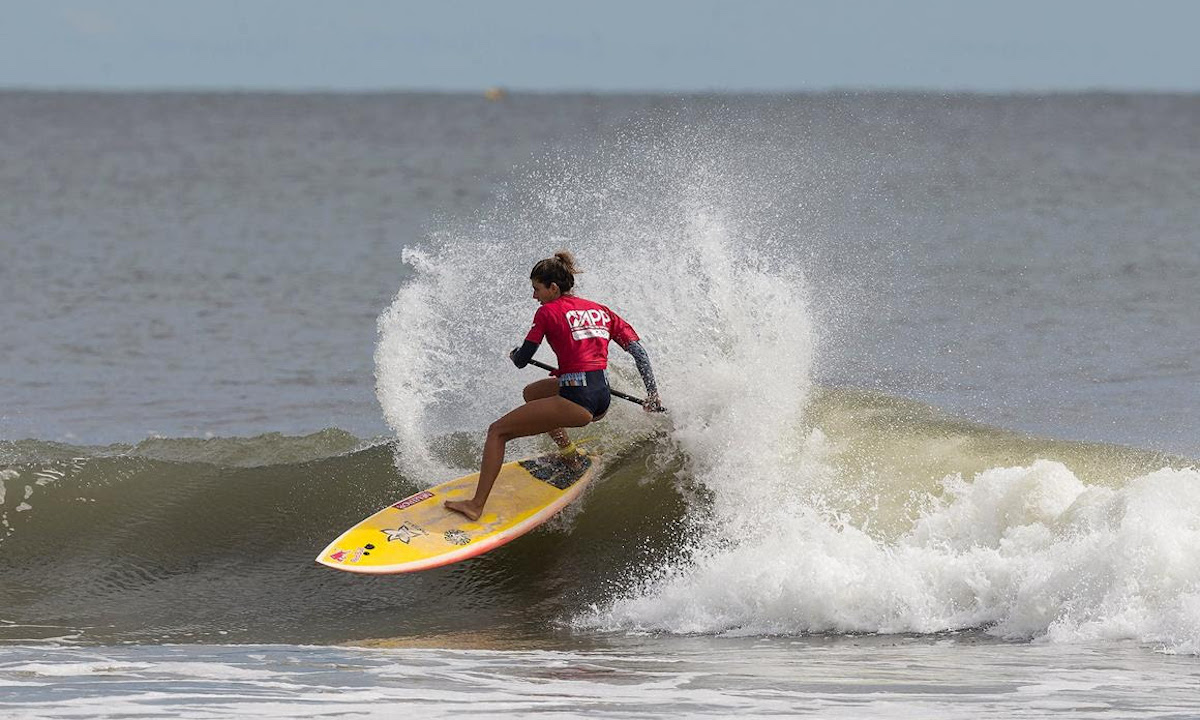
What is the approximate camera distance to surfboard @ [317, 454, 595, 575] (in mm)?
9445

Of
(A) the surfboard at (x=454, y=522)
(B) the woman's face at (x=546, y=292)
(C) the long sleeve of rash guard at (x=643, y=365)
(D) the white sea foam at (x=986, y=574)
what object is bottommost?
(D) the white sea foam at (x=986, y=574)

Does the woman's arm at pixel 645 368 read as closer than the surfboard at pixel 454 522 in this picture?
No

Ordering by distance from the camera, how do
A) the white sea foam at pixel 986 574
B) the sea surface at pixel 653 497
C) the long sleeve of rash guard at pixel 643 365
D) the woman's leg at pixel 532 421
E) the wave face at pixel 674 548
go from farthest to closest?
the long sleeve of rash guard at pixel 643 365 < the woman's leg at pixel 532 421 < the wave face at pixel 674 548 < the white sea foam at pixel 986 574 < the sea surface at pixel 653 497

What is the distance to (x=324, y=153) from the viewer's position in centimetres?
6297

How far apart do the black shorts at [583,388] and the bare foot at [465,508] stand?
925 mm

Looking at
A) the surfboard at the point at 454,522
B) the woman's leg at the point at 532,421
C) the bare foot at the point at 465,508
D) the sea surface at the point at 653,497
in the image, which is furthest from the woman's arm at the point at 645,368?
the bare foot at the point at 465,508

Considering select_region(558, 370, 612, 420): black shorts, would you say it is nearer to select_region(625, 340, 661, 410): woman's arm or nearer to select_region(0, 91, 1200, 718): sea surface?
select_region(625, 340, 661, 410): woman's arm

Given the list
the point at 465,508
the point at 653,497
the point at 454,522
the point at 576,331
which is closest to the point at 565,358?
the point at 576,331

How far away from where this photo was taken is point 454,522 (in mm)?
9852

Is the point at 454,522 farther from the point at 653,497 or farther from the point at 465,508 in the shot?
the point at 653,497

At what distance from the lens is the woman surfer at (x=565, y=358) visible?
31.0 ft

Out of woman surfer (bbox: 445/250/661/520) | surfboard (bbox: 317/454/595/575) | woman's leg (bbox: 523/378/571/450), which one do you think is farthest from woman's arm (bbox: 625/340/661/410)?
surfboard (bbox: 317/454/595/575)

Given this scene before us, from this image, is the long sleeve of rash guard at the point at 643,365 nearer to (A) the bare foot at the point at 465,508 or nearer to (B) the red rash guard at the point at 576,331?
(B) the red rash guard at the point at 576,331

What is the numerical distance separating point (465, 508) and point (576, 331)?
1.36m
